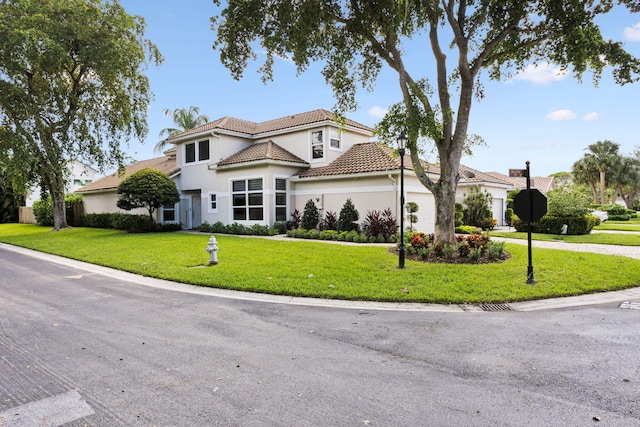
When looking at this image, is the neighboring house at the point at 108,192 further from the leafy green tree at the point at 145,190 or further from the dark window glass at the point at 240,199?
the dark window glass at the point at 240,199

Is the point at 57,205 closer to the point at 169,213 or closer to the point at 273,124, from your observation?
the point at 169,213

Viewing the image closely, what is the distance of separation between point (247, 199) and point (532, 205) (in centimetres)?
1421

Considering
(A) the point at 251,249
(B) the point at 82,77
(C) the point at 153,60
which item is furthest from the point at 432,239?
(B) the point at 82,77

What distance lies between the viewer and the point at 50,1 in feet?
61.9

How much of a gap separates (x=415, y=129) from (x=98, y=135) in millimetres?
21052

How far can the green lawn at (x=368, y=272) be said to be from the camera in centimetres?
744

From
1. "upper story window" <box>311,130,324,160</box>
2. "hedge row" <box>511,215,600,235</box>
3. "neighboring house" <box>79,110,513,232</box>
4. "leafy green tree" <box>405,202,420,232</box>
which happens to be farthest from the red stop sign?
"upper story window" <box>311,130,324,160</box>

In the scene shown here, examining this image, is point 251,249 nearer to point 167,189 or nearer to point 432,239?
point 432,239

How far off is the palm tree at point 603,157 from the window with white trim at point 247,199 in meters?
46.0

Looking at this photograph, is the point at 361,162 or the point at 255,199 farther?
the point at 255,199

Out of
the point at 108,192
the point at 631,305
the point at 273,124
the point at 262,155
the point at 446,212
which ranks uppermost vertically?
the point at 273,124

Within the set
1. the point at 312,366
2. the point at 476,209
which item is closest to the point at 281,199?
the point at 476,209

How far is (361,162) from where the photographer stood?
1770 centimetres

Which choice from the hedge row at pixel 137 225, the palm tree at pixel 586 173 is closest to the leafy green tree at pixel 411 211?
the hedge row at pixel 137 225
